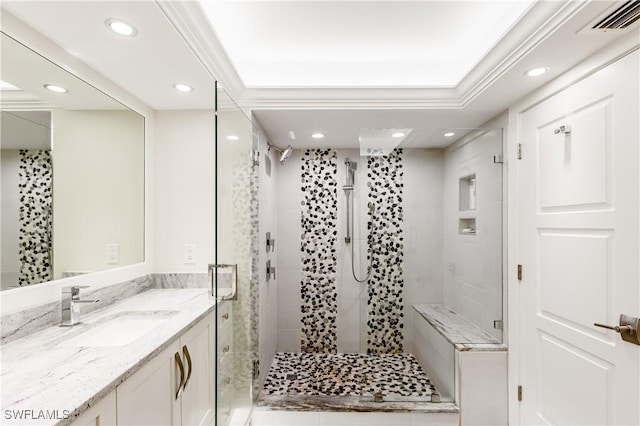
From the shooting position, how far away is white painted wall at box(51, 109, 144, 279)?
1735 millimetres

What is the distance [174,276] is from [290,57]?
1865 mm

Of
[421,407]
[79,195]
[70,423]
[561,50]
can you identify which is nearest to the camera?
[70,423]

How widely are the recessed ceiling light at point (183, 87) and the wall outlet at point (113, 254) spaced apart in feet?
3.60

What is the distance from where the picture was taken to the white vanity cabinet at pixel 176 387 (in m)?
1.28

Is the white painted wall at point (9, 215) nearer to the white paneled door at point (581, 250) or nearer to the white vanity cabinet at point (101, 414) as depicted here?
the white vanity cabinet at point (101, 414)

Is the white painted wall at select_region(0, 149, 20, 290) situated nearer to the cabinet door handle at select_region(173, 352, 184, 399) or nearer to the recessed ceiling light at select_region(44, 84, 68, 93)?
the recessed ceiling light at select_region(44, 84, 68, 93)

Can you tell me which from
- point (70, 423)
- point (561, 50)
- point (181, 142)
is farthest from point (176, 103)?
point (561, 50)

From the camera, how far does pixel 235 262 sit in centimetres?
192

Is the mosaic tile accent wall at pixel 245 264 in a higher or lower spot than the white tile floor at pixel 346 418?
higher

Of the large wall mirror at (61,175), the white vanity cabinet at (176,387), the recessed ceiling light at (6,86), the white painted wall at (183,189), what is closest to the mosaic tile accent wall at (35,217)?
the large wall mirror at (61,175)

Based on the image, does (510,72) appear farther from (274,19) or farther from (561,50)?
(274,19)

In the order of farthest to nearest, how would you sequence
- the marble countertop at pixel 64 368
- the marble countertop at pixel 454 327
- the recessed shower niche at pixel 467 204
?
the recessed shower niche at pixel 467 204 → the marble countertop at pixel 454 327 → the marble countertop at pixel 64 368

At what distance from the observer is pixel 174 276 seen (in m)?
2.57

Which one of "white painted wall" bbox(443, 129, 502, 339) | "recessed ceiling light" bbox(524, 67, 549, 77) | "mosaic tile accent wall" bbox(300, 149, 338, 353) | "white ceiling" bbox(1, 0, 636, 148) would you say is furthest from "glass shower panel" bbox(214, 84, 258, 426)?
"recessed ceiling light" bbox(524, 67, 549, 77)
